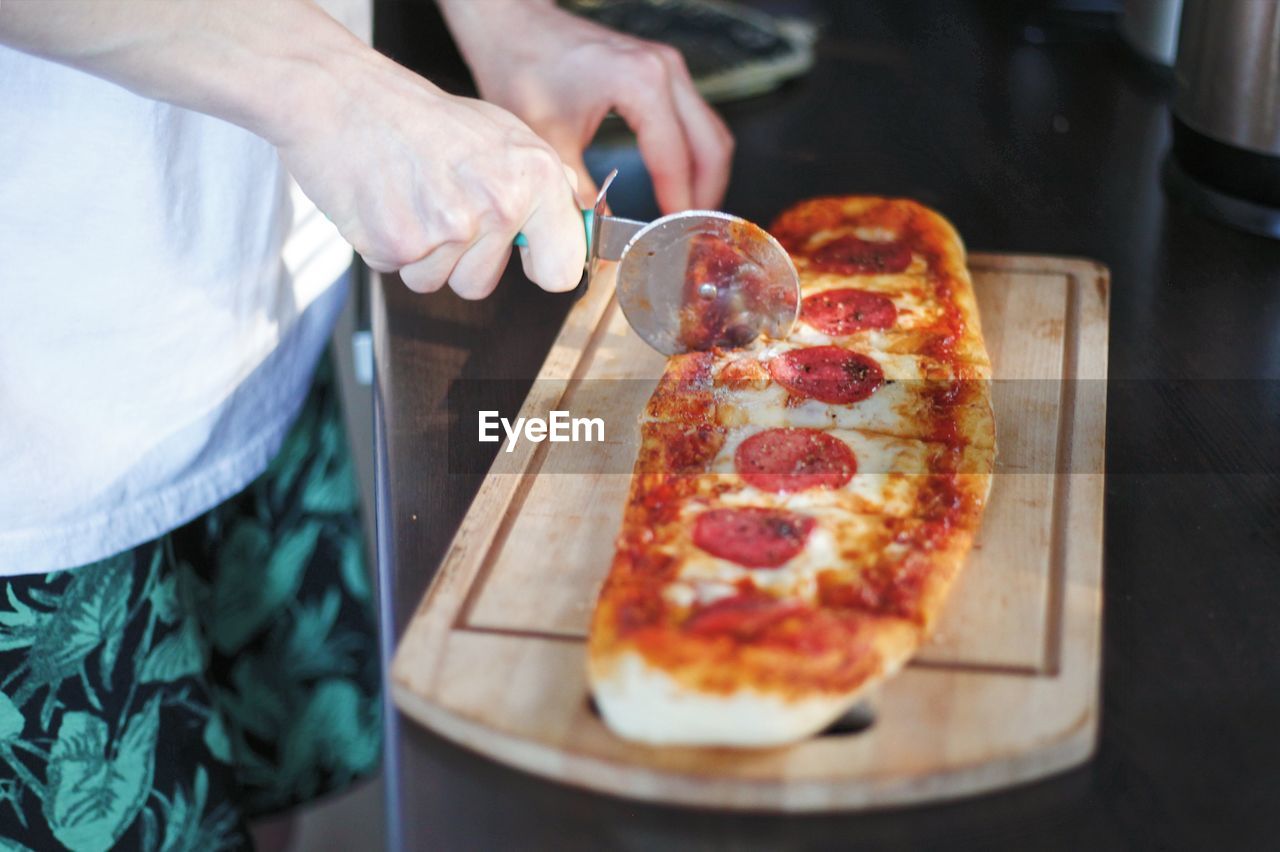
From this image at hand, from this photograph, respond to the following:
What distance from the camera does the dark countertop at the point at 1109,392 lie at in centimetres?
82

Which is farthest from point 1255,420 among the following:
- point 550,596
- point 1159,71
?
point 1159,71

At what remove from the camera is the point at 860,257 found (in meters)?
1.36

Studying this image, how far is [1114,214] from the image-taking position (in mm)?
1543

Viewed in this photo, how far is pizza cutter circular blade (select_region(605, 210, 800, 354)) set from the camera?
1.19m

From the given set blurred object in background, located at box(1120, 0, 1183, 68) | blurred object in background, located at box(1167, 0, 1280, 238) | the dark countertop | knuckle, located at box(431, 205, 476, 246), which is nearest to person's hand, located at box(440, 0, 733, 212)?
the dark countertop

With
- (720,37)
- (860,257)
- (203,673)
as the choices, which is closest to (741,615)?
(860,257)

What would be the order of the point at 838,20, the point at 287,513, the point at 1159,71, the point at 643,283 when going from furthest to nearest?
the point at 838,20 < the point at 1159,71 < the point at 287,513 < the point at 643,283

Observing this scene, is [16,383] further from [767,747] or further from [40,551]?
[767,747]

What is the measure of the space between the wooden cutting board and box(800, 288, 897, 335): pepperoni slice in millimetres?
125

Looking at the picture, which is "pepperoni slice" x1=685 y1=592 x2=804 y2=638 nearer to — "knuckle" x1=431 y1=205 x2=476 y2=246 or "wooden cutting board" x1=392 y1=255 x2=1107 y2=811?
"wooden cutting board" x1=392 y1=255 x2=1107 y2=811

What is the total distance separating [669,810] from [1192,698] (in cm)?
37

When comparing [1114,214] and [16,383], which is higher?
[16,383]

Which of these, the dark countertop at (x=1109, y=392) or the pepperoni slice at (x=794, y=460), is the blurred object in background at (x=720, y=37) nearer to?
the dark countertop at (x=1109, y=392)

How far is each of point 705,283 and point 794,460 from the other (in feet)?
0.74
